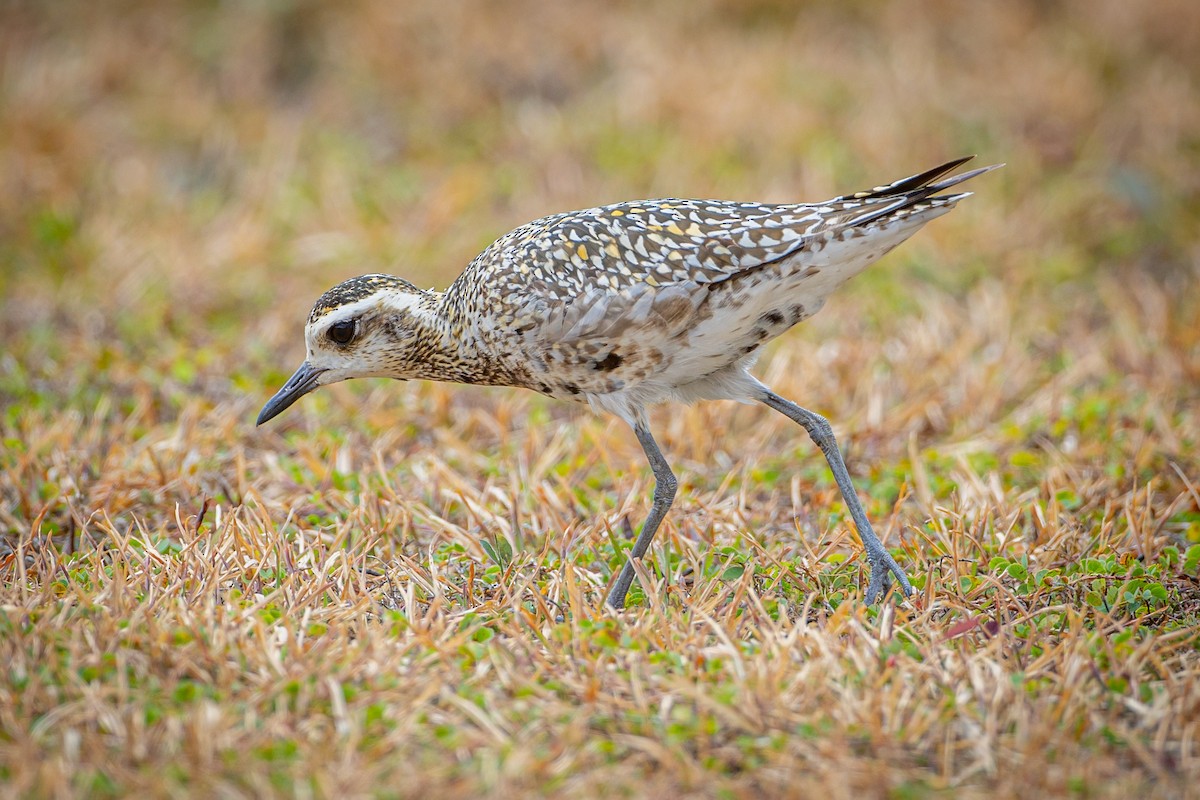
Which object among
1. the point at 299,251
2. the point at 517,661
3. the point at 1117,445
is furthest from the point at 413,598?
the point at 299,251

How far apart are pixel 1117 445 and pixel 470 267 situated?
10.7 ft

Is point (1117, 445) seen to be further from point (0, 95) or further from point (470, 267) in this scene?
point (0, 95)

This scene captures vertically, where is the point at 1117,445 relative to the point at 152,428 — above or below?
below

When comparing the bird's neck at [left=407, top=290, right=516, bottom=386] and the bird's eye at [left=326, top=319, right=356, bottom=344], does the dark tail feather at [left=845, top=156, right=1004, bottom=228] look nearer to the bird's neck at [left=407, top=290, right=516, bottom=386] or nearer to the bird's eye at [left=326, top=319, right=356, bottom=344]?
the bird's neck at [left=407, top=290, right=516, bottom=386]

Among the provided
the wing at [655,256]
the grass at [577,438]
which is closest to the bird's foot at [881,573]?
the grass at [577,438]

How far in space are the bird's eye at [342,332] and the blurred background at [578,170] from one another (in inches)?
45.1

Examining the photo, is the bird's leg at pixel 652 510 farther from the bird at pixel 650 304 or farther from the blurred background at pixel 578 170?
the blurred background at pixel 578 170

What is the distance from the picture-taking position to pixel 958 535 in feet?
14.8

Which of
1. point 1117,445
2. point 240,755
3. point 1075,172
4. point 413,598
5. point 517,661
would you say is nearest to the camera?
point 240,755

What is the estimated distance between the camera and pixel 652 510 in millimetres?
4465

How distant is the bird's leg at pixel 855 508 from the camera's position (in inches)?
172

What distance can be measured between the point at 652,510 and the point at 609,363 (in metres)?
0.59

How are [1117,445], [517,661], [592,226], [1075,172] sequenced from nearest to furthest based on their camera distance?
[517,661], [592,226], [1117,445], [1075,172]

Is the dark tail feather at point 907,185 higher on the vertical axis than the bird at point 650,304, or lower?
higher
